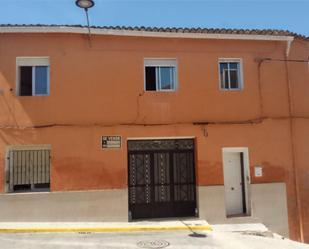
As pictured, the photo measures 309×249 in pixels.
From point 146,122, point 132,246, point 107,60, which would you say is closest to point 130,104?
point 146,122

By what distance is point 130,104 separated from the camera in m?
12.1

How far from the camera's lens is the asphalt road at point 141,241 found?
9016 mm

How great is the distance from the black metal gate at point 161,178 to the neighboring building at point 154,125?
3cm

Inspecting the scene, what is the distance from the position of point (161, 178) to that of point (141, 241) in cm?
321

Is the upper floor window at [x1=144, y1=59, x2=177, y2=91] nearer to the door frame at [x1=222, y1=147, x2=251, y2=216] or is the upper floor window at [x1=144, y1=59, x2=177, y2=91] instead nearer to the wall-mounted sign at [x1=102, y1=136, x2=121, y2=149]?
the wall-mounted sign at [x1=102, y1=136, x2=121, y2=149]

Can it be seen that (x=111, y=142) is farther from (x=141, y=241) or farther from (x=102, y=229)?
(x=141, y=241)

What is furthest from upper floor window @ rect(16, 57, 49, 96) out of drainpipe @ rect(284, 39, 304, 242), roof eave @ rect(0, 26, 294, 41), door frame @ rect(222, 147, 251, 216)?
drainpipe @ rect(284, 39, 304, 242)

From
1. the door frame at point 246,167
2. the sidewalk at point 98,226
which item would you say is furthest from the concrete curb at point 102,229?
the door frame at point 246,167

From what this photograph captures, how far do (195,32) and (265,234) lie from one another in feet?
22.2

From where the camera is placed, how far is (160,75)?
41.3ft

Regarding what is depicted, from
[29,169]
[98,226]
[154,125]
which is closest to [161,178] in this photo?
[154,125]

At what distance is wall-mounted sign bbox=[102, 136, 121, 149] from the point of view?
39.0 ft

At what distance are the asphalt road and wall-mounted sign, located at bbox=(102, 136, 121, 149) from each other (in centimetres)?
286

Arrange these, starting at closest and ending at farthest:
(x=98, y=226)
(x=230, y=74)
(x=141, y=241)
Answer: (x=141, y=241) → (x=98, y=226) → (x=230, y=74)
